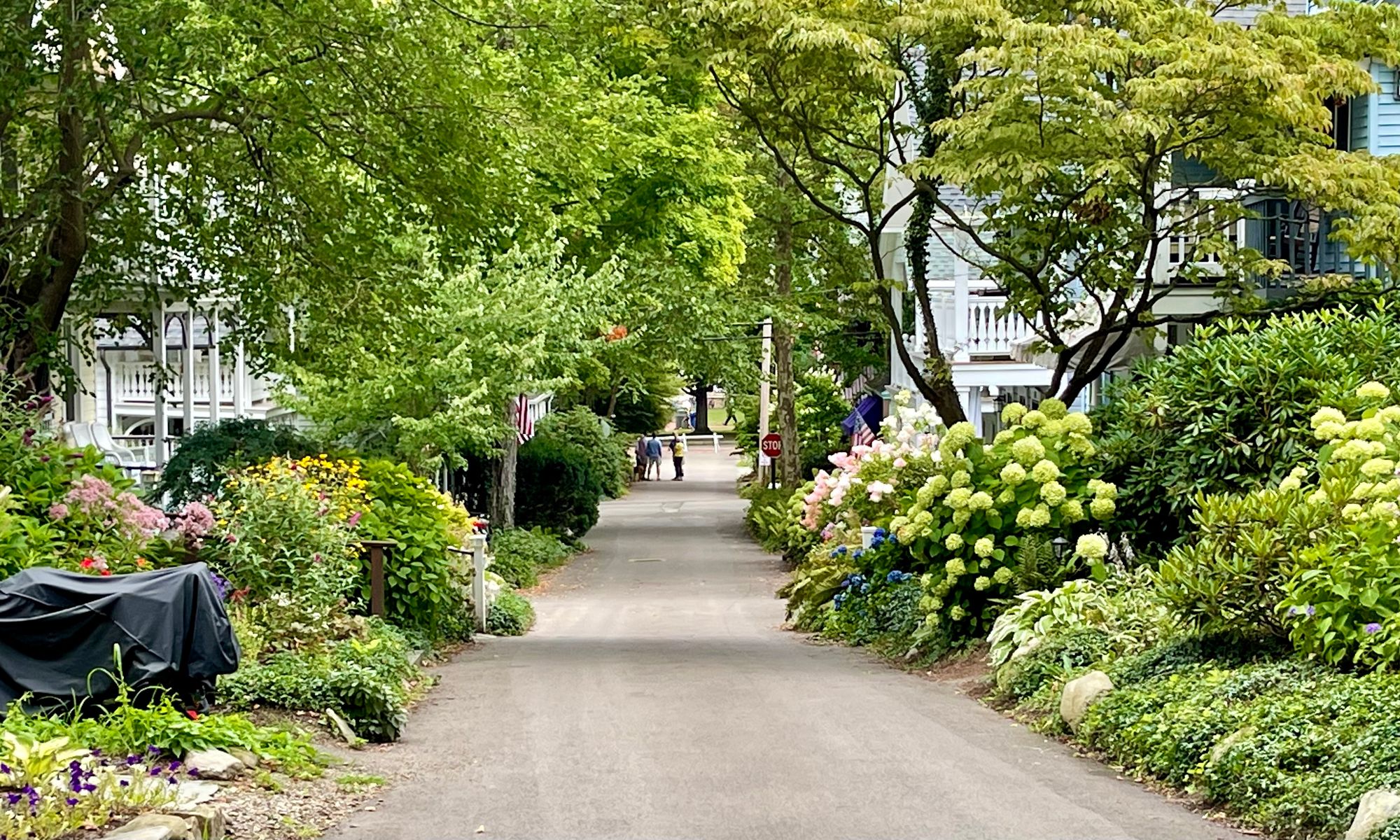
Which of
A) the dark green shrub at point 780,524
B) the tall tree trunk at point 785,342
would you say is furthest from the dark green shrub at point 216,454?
the tall tree trunk at point 785,342

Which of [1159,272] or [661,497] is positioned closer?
[1159,272]

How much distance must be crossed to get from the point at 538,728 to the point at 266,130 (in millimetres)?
6926

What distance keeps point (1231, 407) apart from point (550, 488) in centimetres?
2436

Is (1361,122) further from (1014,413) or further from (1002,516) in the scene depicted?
(1002,516)

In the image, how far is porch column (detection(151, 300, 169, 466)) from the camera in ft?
60.9

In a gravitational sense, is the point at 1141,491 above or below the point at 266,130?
below

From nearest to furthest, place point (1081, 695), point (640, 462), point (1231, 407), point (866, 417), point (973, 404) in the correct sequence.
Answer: point (1081, 695)
point (1231, 407)
point (973, 404)
point (866, 417)
point (640, 462)

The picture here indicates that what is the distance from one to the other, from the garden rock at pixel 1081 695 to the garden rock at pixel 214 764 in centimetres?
545

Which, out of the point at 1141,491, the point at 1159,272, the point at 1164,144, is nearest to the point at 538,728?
the point at 1141,491

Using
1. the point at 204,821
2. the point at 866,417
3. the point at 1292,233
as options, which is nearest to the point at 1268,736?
the point at 204,821

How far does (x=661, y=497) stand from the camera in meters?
56.0

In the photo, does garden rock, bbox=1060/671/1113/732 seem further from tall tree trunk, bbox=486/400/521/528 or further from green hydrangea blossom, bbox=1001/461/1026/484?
tall tree trunk, bbox=486/400/521/528

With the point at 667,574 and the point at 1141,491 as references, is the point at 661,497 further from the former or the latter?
the point at 1141,491

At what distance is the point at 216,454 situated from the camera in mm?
17422
